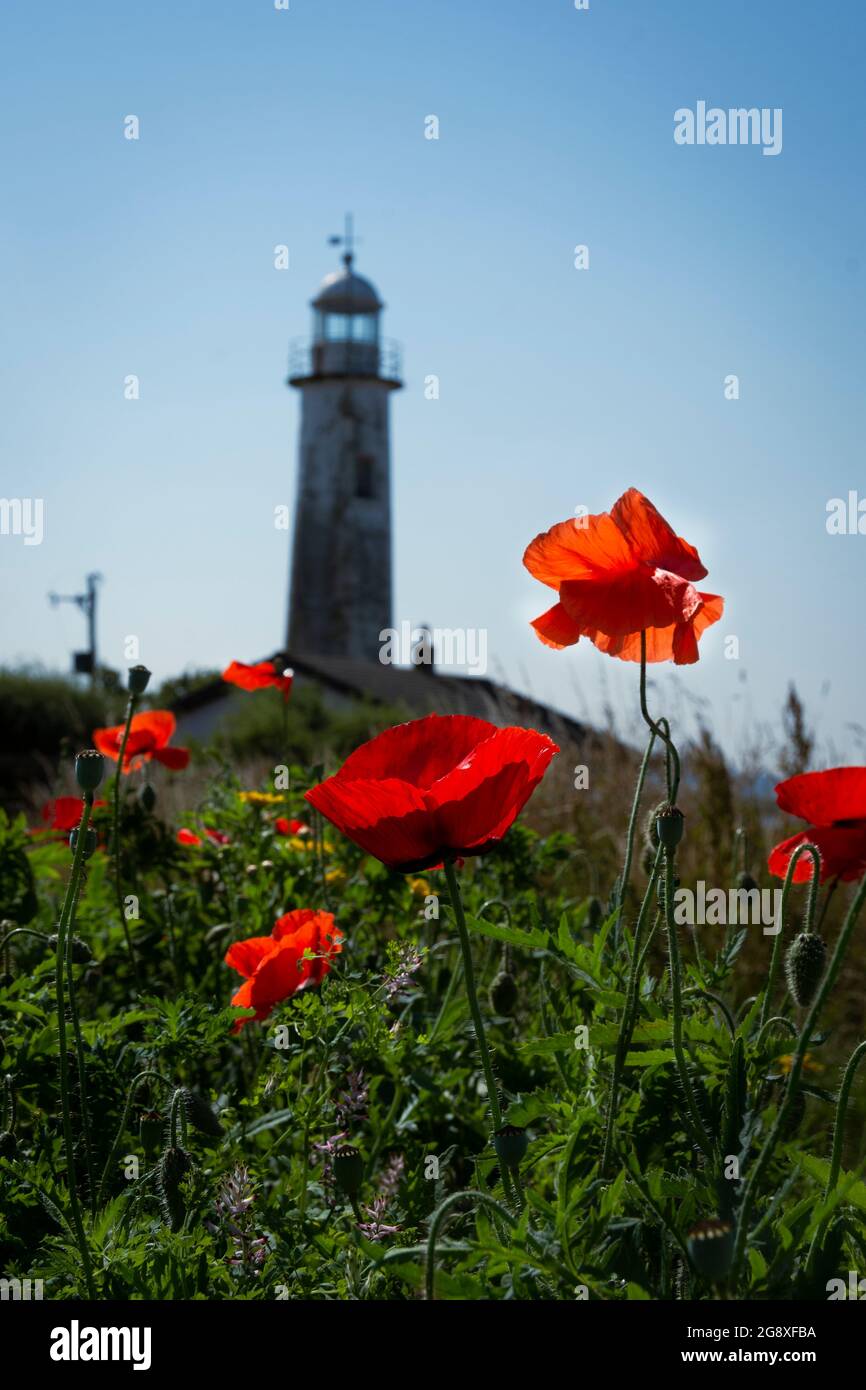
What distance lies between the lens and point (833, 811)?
4.97 feet

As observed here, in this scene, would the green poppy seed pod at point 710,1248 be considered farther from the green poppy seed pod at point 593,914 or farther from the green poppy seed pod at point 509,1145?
the green poppy seed pod at point 593,914

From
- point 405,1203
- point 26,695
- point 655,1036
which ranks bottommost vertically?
point 405,1203

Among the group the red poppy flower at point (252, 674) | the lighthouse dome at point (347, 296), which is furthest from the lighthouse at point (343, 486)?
the red poppy flower at point (252, 674)

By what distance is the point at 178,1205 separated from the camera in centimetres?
137

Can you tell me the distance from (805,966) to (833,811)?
27 centimetres

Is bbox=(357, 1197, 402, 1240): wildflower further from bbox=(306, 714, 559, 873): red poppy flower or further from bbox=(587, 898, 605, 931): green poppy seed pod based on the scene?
bbox=(587, 898, 605, 931): green poppy seed pod

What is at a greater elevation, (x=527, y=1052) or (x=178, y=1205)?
(x=527, y=1052)

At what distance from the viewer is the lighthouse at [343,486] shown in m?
32.5

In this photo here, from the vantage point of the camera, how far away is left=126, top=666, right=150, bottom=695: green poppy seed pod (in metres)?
1.87

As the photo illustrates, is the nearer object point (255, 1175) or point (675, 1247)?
point (675, 1247)
